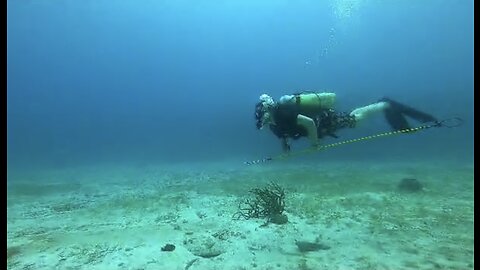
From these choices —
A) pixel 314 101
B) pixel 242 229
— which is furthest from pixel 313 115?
pixel 242 229

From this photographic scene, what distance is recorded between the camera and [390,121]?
8320 millimetres

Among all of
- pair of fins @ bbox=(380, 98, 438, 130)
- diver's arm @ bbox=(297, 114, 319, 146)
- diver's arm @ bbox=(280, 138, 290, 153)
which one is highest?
pair of fins @ bbox=(380, 98, 438, 130)

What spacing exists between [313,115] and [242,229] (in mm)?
2815

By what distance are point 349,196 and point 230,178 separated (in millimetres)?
6724

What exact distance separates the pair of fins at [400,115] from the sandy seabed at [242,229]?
2.15 metres

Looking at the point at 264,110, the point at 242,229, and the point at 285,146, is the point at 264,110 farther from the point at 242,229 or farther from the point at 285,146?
the point at 242,229

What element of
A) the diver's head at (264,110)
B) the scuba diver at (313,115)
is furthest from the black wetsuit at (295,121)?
the diver's head at (264,110)

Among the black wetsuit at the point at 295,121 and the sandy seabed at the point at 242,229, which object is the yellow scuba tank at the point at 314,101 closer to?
the black wetsuit at the point at 295,121

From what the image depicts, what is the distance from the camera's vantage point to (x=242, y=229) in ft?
27.8

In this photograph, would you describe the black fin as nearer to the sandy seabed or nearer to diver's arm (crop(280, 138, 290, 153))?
the sandy seabed

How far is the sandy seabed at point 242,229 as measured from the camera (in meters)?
6.79

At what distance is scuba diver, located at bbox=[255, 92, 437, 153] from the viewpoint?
24.3 feet

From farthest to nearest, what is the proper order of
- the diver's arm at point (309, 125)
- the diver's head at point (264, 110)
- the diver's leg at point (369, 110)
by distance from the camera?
1. the diver's leg at point (369, 110)
2. the diver's head at point (264, 110)
3. the diver's arm at point (309, 125)

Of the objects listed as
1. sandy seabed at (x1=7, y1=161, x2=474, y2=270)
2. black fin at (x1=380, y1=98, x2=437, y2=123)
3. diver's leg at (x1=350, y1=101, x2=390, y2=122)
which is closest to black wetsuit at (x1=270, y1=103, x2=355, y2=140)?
diver's leg at (x1=350, y1=101, x2=390, y2=122)
